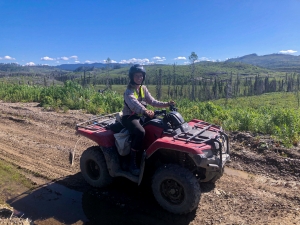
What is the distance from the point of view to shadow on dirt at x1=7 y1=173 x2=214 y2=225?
4191 millimetres

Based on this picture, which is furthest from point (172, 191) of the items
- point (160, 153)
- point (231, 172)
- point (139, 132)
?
point (231, 172)

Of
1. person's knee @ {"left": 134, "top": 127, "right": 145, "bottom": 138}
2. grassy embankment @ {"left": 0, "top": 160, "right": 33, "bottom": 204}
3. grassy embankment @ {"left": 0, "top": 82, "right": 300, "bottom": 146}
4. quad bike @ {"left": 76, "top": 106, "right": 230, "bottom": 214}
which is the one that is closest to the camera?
quad bike @ {"left": 76, "top": 106, "right": 230, "bottom": 214}

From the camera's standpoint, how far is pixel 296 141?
683 centimetres

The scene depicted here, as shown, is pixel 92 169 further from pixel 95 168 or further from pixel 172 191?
pixel 172 191

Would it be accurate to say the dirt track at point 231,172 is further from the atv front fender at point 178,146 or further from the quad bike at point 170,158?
the atv front fender at point 178,146

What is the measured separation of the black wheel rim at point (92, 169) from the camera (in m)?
5.27

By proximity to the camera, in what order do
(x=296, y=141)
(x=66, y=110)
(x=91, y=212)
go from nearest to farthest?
(x=91, y=212), (x=296, y=141), (x=66, y=110)

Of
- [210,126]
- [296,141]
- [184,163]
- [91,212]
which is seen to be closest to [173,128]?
[184,163]

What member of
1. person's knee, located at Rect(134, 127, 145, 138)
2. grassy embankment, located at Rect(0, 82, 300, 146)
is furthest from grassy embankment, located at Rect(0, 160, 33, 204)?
grassy embankment, located at Rect(0, 82, 300, 146)

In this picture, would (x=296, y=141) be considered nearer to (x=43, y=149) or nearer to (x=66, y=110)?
(x=43, y=149)

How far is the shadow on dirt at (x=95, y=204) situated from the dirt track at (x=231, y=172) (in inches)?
2.0

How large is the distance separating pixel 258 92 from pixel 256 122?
322 ft

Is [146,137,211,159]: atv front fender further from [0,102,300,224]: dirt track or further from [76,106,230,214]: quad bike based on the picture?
[0,102,300,224]: dirt track

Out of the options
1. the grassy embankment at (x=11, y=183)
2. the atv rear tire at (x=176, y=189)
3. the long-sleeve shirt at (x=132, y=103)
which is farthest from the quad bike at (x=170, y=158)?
the grassy embankment at (x=11, y=183)
